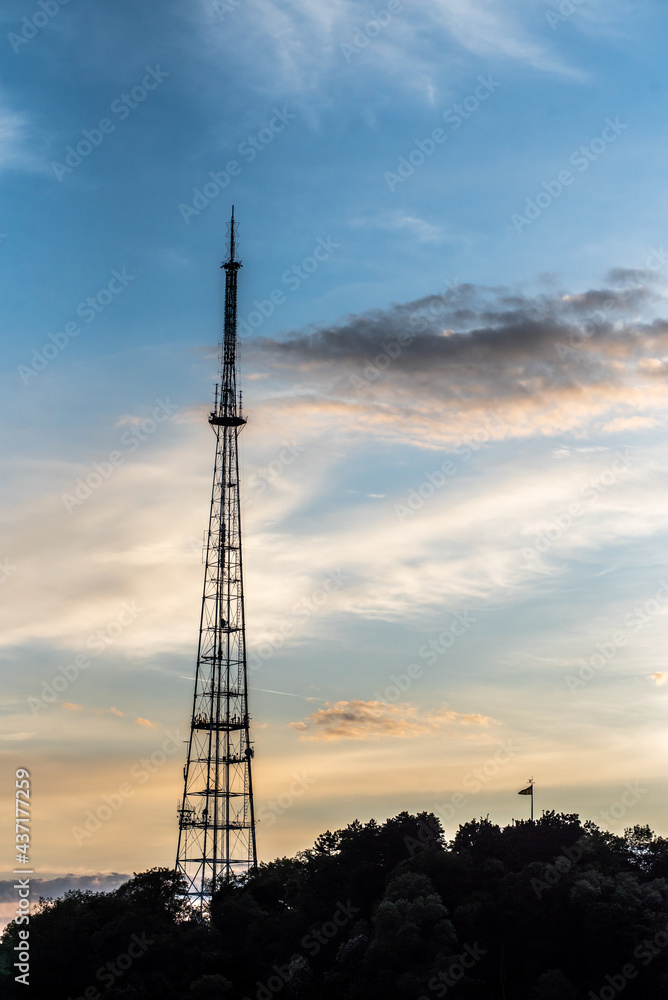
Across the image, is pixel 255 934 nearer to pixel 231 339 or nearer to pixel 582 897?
pixel 582 897

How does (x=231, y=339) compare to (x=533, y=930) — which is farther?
(x=231, y=339)

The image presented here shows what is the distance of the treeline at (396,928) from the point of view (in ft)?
255

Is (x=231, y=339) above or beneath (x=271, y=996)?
above

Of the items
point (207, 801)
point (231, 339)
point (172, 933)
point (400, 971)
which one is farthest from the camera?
point (231, 339)

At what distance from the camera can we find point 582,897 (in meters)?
79.2

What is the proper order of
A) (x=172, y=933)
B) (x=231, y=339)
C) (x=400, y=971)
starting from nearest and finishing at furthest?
(x=400, y=971), (x=172, y=933), (x=231, y=339)

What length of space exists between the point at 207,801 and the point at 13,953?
18.0 m

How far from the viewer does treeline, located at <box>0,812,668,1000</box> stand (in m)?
77.7

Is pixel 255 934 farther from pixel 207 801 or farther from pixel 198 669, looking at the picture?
pixel 198 669

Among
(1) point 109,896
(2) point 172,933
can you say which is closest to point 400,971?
(2) point 172,933

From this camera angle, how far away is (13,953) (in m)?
84.3

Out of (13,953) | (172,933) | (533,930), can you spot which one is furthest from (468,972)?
(13,953)

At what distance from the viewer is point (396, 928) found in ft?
256

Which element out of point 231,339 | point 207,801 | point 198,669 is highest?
point 231,339
